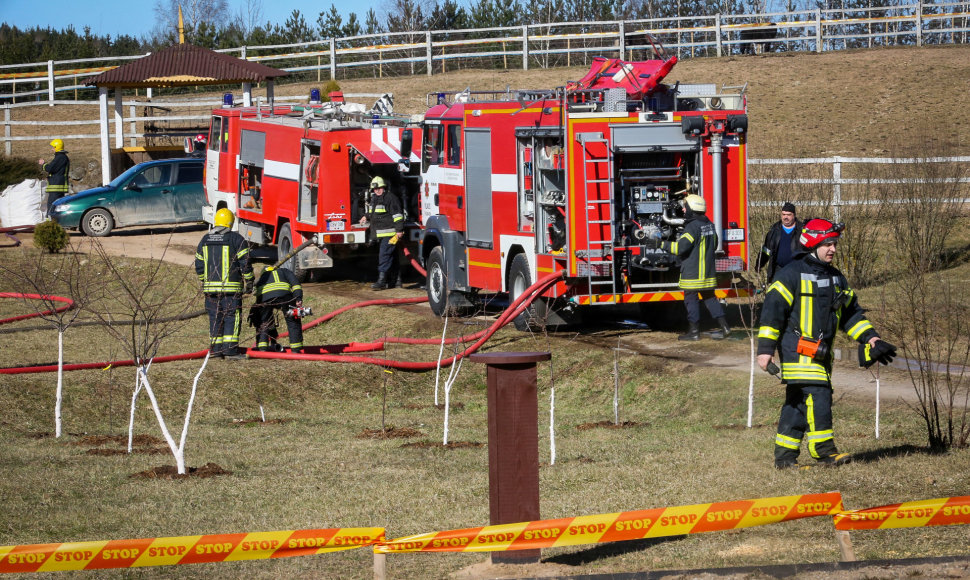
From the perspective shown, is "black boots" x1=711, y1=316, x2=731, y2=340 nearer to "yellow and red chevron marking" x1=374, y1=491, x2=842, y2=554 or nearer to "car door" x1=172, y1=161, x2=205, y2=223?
"yellow and red chevron marking" x1=374, y1=491, x2=842, y2=554

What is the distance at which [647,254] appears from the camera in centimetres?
1376

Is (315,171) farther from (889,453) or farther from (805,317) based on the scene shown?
(805,317)

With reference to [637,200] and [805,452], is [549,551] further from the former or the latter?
[637,200]

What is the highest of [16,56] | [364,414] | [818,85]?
[16,56]

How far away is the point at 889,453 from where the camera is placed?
8406 mm

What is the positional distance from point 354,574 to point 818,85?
1282 inches

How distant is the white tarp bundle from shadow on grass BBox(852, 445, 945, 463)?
22706 millimetres

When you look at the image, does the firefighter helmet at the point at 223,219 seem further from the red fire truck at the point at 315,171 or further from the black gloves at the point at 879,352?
the black gloves at the point at 879,352

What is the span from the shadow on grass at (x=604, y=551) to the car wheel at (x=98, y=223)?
20978 mm

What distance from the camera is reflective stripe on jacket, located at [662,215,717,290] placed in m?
13.4

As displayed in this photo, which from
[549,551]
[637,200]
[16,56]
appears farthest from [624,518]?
[16,56]

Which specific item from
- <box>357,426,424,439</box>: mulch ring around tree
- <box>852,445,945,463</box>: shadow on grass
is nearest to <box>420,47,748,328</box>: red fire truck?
<box>357,426,424,439</box>: mulch ring around tree

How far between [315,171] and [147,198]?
782cm

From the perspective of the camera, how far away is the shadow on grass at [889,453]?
322 inches
